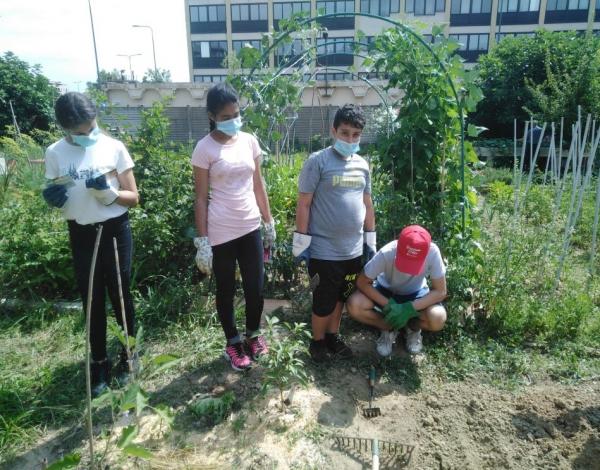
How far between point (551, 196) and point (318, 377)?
4.92 m

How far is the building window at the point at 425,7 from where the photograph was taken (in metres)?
33.0

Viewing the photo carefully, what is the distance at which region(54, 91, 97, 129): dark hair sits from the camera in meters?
2.14

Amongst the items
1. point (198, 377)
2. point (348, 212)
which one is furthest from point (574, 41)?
point (198, 377)

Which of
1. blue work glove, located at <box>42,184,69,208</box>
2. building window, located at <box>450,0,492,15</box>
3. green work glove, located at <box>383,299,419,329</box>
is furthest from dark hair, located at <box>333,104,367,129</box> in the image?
building window, located at <box>450,0,492,15</box>

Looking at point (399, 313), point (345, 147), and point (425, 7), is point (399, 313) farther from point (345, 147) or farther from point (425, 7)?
point (425, 7)

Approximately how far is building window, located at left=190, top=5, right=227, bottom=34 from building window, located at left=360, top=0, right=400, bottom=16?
11.9 meters

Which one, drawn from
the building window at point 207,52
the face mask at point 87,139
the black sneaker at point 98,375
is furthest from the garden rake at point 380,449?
the building window at point 207,52

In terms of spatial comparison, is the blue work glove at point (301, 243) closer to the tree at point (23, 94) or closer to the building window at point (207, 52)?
the tree at point (23, 94)

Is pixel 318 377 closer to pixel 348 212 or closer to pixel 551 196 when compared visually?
pixel 348 212

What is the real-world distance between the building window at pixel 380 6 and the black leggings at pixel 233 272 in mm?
36511

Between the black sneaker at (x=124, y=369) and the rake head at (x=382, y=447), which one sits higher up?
the black sneaker at (x=124, y=369)

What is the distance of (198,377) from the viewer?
274cm

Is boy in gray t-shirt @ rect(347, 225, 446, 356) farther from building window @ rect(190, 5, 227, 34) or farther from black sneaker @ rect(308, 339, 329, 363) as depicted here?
building window @ rect(190, 5, 227, 34)

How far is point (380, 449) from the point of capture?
2199 millimetres
